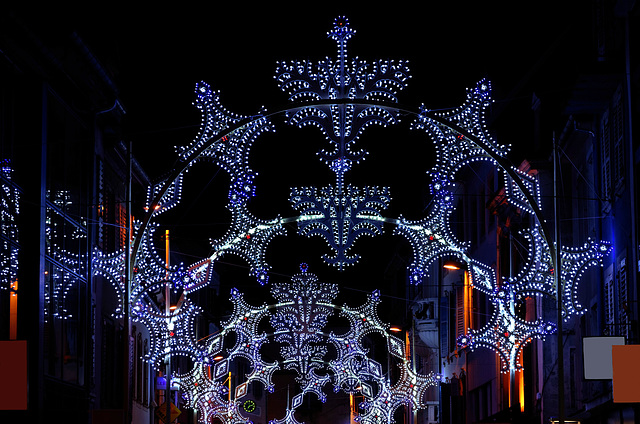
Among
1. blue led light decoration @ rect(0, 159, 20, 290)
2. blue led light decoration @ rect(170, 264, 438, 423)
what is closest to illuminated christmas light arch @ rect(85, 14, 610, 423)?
blue led light decoration @ rect(0, 159, 20, 290)

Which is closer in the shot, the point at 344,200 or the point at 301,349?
the point at 344,200

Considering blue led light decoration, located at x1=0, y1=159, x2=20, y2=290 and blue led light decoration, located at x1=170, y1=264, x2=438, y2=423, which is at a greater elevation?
blue led light decoration, located at x1=0, y1=159, x2=20, y2=290

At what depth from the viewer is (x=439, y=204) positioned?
2552 centimetres

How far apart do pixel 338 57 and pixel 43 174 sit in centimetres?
813

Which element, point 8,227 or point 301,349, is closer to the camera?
point 8,227

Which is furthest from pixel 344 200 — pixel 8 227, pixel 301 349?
pixel 301 349

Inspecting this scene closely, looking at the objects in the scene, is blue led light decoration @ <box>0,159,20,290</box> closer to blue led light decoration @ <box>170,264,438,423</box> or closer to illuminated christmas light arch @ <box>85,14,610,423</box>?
illuminated christmas light arch @ <box>85,14,610,423</box>

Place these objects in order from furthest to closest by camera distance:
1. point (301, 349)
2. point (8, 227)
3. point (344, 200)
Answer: point (301, 349) < point (8, 227) < point (344, 200)

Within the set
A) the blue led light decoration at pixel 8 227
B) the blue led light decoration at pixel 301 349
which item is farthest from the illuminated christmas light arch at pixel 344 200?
the blue led light decoration at pixel 301 349

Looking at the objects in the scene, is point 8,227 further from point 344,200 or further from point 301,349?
point 301,349

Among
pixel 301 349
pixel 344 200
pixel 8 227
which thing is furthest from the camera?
pixel 301 349

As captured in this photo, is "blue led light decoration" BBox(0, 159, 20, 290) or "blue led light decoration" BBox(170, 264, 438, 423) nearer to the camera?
"blue led light decoration" BBox(0, 159, 20, 290)

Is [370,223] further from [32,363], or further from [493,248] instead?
[493,248]

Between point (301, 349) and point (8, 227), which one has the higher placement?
point (8, 227)
